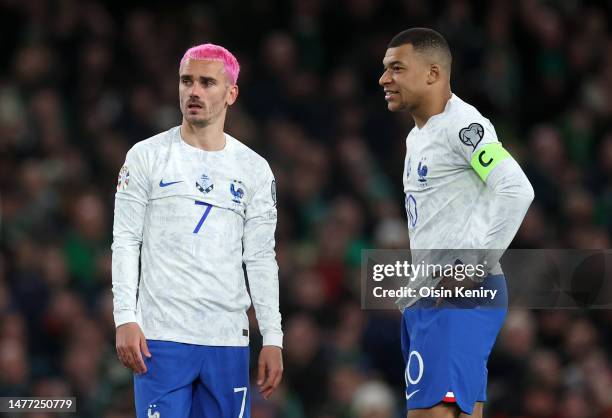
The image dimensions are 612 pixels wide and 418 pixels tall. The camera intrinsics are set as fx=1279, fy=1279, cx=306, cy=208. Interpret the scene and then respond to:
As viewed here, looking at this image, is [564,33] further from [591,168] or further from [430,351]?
[430,351]

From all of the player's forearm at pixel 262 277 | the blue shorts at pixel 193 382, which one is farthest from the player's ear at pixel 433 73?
the blue shorts at pixel 193 382

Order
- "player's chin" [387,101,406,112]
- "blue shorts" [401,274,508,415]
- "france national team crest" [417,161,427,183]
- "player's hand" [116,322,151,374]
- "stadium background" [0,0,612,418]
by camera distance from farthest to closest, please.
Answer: "stadium background" [0,0,612,418] → "player's chin" [387,101,406,112] → "france national team crest" [417,161,427,183] → "blue shorts" [401,274,508,415] → "player's hand" [116,322,151,374]

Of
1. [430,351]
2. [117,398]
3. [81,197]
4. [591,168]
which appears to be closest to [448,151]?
[430,351]

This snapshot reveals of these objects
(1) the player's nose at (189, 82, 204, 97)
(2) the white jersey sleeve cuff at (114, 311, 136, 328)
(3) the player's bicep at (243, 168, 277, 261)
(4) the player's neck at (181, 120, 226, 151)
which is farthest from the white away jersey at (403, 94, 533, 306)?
(2) the white jersey sleeve cuff at (114, 311, 136, 328)

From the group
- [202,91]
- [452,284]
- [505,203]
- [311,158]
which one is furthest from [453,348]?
[311,158]

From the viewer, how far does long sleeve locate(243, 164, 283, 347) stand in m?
5.39

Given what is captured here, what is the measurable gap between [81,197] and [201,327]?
4678 millimetres

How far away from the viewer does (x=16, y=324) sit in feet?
28.9

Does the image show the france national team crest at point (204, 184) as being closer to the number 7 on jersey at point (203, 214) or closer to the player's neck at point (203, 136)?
the number 7 on jersey at point (203, 214)

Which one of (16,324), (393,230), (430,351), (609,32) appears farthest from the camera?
(609,32)

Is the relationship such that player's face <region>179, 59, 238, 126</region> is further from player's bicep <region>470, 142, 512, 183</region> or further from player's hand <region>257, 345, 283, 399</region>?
player's bicep <region>470, 142, 512, 183</region>

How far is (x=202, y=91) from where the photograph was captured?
5387mm

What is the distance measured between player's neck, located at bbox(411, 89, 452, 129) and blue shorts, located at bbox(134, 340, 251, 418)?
4.09 ft

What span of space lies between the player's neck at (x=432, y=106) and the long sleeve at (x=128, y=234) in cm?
120
